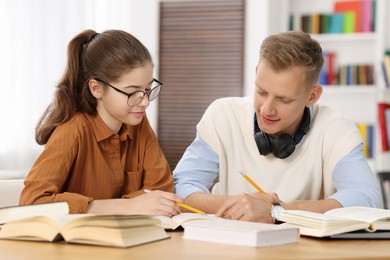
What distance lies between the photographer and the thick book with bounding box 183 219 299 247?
1425 mm

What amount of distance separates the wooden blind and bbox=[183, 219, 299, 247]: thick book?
4.24 meters

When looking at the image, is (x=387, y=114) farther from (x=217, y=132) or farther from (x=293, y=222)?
(x=293, y=222)

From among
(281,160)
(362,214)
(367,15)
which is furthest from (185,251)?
(367,15)

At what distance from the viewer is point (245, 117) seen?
8.03 feet

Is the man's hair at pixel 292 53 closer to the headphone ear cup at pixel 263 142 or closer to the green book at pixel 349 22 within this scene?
the headphone ear cup at pixel 263 142

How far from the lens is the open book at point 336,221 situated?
1.56 metres

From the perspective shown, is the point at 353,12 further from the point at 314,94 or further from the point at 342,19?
the point at 314,94

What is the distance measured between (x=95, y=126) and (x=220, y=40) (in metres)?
3.78

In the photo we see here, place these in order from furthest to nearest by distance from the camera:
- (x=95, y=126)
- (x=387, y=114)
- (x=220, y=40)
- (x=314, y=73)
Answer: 1. (x=220, y=40)
2. (x=387, y=114)
3. (x=314, y=73)
4. (x=95, y=126)

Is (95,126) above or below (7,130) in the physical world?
above

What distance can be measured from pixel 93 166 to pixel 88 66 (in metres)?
0.31

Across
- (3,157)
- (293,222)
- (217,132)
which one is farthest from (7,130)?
(293,222)

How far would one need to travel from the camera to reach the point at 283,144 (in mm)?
2279

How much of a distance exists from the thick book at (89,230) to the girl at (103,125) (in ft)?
1.59
